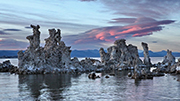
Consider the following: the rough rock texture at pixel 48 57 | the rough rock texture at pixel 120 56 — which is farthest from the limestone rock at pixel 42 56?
the rough rock texture at pixel 120 56

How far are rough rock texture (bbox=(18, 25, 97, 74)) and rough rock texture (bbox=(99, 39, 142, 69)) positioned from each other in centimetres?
3539

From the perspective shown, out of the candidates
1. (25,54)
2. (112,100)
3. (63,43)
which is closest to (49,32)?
(63,43)

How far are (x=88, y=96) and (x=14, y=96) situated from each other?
Result: 15.2 meters

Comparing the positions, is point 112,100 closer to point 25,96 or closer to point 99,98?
point 99,98

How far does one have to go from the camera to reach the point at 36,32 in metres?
95.8

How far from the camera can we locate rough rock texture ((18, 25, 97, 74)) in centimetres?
9169

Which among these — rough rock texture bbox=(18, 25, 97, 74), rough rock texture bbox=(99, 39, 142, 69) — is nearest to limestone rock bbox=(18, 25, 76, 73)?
rough rock texture bbox=(18, 25, 97, 74)

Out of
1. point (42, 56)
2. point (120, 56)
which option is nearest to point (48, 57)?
point (42, 56)

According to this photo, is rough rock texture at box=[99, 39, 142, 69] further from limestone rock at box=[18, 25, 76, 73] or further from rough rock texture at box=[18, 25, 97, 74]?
limestone rock at box=[18, 25, 76, 73]

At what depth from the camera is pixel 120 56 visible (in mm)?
151125

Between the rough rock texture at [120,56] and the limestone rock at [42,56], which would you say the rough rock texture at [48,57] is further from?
the rough rock texture at [120,56]

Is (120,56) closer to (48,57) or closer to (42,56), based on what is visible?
(48,57)

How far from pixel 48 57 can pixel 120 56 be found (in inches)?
2653

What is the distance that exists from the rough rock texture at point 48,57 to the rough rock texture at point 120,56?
35390 mm
